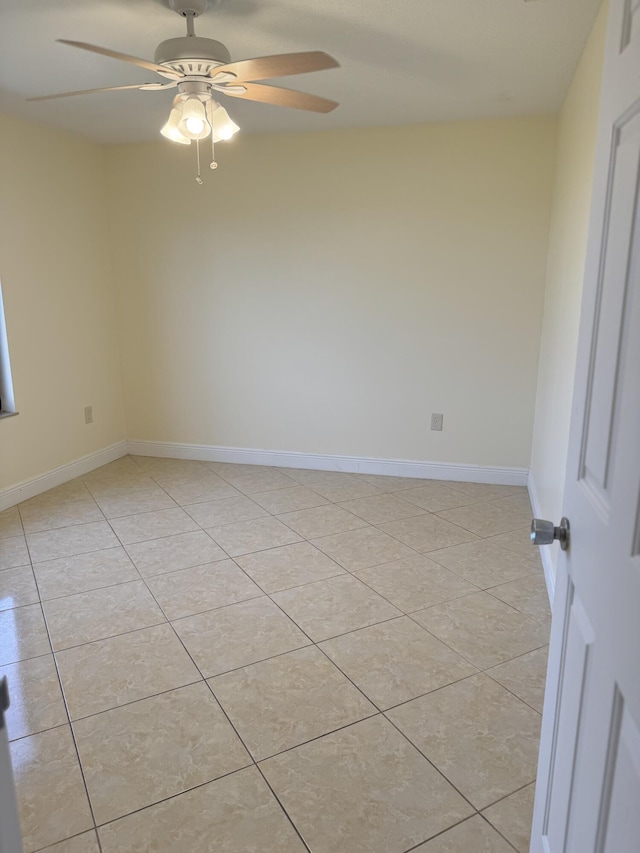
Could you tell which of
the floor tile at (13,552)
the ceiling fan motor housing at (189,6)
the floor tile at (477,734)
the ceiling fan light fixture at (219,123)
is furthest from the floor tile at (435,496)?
the ceiling fan motor housing at (189,6)

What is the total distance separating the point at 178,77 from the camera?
212 cm

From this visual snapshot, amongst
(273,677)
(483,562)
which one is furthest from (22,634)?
(483,562)

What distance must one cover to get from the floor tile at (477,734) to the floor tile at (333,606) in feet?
1.62

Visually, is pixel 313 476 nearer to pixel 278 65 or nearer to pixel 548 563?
pixel 548 563

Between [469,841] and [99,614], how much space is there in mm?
1668

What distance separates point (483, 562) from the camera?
294 centimetres

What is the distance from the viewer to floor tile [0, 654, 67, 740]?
1841mm

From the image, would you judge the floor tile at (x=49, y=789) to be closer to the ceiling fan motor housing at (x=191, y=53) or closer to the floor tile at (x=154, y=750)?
the floor tile at (x=154, y=750)

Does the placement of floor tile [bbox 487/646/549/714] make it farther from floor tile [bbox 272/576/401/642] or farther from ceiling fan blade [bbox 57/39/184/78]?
ceiling fan blade [bbox 57/39/184/78]

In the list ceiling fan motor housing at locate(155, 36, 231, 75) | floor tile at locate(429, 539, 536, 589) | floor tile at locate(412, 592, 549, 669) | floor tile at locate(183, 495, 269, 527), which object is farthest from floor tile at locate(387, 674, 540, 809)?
ceiling fan motor housing at locate(155, 36, 231, 75)

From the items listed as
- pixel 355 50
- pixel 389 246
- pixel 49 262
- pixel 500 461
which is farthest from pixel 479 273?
pixel 49 262

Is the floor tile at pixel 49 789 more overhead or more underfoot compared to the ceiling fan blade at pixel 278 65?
more underfoot

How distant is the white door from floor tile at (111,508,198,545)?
250cm

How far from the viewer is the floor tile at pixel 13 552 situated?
292cm
